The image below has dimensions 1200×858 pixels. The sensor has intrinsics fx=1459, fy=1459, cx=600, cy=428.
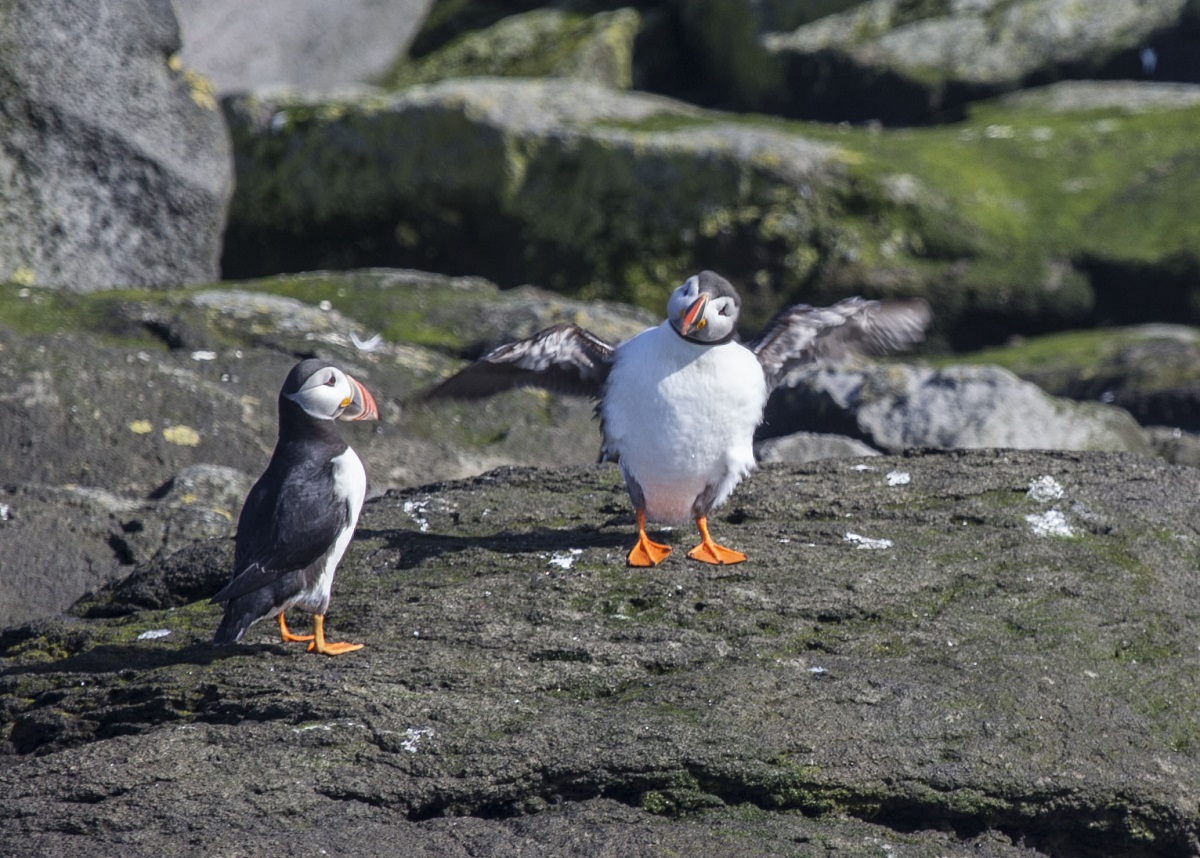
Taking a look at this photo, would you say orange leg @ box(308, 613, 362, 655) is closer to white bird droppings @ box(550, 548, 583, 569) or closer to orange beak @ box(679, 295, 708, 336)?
white bird droppings @ box(550, 548, 583, 569)

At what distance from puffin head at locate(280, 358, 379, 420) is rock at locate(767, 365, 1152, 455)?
16.0 ft

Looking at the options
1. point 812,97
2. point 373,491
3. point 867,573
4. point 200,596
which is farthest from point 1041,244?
point 200,596

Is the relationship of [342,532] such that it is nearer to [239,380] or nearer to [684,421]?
[684,421]

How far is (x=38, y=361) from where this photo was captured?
29.6 ft

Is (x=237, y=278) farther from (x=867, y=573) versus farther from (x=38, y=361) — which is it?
(x=867, y=573)

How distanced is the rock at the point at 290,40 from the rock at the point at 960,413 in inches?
493

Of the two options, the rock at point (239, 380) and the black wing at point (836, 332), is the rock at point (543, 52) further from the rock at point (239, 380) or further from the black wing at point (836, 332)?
the black wing at point (836, 332)

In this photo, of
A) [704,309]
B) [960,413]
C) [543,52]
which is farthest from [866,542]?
[543,52]

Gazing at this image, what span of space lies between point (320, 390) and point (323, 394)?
0.07 feet

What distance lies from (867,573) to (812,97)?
46.2ft

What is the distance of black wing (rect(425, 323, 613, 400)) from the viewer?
22.4 feet

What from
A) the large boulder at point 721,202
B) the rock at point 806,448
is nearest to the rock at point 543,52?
the large boulder at point 721,202

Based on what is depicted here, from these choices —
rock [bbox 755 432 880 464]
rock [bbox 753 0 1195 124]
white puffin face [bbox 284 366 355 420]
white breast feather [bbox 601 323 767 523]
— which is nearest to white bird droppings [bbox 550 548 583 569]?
white breast feather [bbox 601 323 767 523]

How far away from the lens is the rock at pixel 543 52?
20281mm
